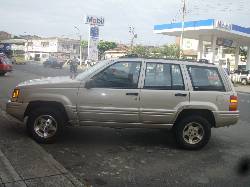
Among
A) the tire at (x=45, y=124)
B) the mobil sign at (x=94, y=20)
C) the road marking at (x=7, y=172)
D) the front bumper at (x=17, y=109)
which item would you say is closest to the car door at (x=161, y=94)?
the tire at (x=45, y=124)

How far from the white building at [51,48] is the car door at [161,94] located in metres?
89.7

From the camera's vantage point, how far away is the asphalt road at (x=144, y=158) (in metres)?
5.50

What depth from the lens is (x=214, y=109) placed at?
719 centimetres

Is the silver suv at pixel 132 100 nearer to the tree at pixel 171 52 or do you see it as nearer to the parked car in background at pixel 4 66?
the parked car in background at pixel 4 66

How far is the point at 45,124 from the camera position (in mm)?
7023

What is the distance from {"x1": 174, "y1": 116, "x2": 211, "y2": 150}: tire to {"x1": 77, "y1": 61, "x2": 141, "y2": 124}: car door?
86 cm

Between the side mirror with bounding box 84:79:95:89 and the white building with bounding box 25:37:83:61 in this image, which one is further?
the white building with bounding box 25:37:83:61

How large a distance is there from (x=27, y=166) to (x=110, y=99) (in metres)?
2.05

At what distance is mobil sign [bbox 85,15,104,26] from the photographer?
54.5m

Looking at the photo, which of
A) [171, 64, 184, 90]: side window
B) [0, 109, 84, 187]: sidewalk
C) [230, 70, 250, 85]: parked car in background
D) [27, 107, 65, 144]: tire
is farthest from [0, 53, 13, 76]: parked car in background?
[230, 70, 250, 85]: parked car in background

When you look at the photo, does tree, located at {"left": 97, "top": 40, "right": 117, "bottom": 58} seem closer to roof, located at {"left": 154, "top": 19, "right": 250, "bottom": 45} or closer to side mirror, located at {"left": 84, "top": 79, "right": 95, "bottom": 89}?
roof, located at {"left": 154, "top": 19, "right": 250, "bottom": 45}

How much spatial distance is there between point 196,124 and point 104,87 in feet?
6.15

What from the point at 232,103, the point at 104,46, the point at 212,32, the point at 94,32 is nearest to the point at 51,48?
the point at 104,46

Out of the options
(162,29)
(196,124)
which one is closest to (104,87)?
(196,124)
